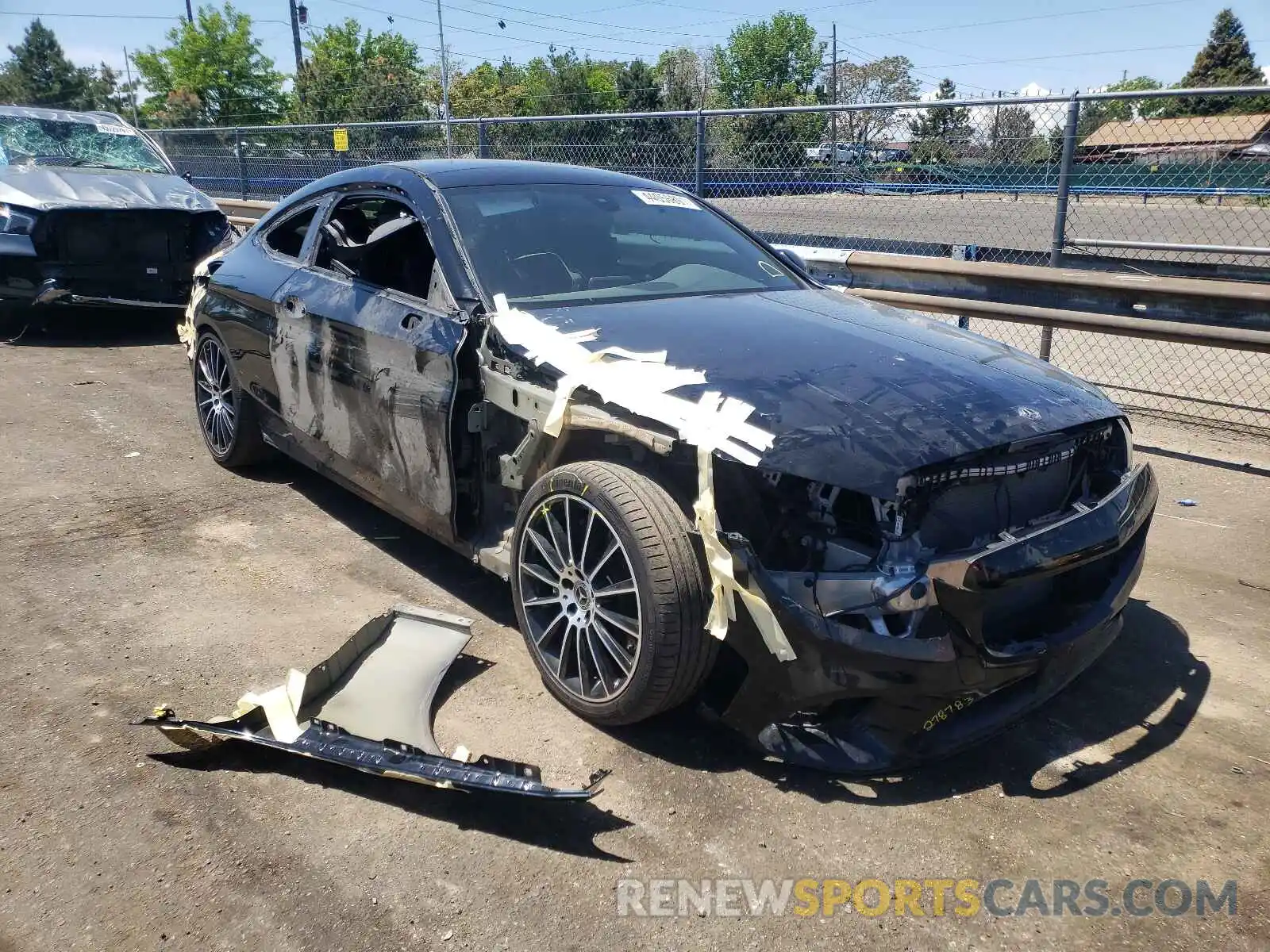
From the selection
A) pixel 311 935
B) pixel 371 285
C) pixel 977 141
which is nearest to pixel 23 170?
pixel 371 285

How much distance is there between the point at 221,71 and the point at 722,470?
5471cm

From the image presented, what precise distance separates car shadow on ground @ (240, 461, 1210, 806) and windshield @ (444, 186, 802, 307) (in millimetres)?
1315

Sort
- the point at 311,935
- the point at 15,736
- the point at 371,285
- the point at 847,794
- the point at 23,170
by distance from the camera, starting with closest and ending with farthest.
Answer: the point at 311,935 → the point at 847,794 → the point at 15,736 → the point at 371,285 → the point at 23,170

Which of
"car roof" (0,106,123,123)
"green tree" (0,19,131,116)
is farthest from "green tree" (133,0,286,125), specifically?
"car roof" (0,106,123,123)

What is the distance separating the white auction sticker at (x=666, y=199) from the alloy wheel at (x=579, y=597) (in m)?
1.90

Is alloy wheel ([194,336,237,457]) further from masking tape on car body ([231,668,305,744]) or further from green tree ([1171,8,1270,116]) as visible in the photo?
green tree ([1171,8,1270,116])

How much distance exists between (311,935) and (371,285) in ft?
8.42

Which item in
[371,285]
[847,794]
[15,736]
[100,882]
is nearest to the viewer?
[100,882]

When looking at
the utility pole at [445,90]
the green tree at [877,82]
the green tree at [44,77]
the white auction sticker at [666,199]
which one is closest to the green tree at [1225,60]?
the green tree at [877,82]

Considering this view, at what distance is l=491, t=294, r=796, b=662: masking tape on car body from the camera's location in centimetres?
269

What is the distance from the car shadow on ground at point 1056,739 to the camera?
2.90 meters

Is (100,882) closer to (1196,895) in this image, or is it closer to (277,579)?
(277,579)

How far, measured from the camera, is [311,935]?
234cm

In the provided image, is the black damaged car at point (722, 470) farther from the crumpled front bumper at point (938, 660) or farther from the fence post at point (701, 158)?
the fence post at point (701, 158)
